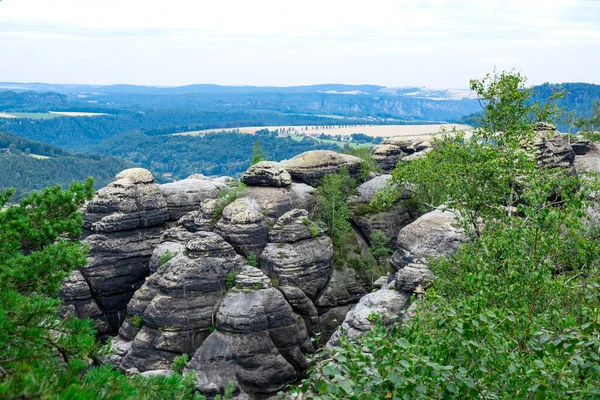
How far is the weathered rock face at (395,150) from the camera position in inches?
2405

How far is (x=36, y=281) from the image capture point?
54.1 ft

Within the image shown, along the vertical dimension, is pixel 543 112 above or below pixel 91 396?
above

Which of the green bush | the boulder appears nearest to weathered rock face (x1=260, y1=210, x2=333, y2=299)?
the green bush

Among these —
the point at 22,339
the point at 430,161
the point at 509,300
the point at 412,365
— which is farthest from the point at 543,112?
the point at 22,339

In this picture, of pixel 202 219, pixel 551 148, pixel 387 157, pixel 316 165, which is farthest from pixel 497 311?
pixel 387 157

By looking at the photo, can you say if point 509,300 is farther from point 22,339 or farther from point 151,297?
point 151,297

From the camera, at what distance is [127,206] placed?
4288cm

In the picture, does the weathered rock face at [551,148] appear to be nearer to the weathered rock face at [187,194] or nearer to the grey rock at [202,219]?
the grey rock at [202,219]

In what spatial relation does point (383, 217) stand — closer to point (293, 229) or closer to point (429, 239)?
point (293, 229)

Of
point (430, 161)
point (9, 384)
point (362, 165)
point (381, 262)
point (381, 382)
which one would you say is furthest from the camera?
point (362, 165)

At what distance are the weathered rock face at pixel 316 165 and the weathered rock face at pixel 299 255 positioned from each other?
855 cm

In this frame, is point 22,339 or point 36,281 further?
point 36,281

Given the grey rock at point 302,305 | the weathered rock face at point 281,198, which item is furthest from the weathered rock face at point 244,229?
the grey rock at point 302,305

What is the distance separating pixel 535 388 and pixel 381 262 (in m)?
36.1
